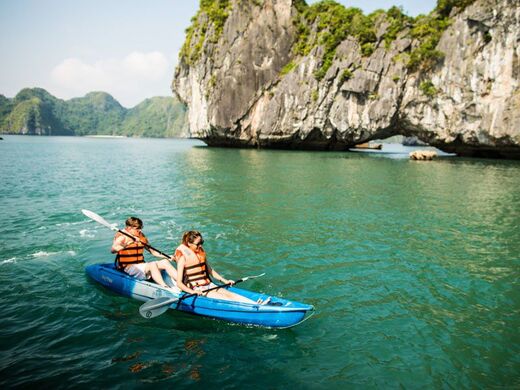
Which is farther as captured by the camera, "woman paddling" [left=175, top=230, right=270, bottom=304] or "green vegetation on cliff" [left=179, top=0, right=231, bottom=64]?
"green vegetation on cliff" [left=179, top=0, right=231, bottom=64]

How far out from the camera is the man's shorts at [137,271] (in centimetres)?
869

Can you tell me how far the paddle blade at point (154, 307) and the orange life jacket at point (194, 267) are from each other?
63cm

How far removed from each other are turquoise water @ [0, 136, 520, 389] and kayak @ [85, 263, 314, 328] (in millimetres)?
257

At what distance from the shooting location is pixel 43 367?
19.5 feet

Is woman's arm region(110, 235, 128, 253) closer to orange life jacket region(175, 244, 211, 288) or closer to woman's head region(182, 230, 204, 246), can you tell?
orange life jacket region(175, 244, 211, 288)

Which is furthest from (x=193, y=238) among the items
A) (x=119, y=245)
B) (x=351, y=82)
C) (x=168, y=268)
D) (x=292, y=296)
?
(x=351, y=82)

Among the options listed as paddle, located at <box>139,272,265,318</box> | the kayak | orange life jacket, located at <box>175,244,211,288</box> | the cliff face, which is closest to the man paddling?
the kayak

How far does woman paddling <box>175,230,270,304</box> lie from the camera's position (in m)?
A: 7.61

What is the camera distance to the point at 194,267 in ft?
25.7

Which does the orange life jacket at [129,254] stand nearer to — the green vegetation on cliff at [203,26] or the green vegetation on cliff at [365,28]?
the green vegetation on cliff at [365,28]

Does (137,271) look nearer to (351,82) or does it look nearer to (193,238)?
(193,238)

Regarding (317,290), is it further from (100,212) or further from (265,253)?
(100,212)

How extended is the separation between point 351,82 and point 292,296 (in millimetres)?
49468

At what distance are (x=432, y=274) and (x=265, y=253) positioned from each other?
5.29m
